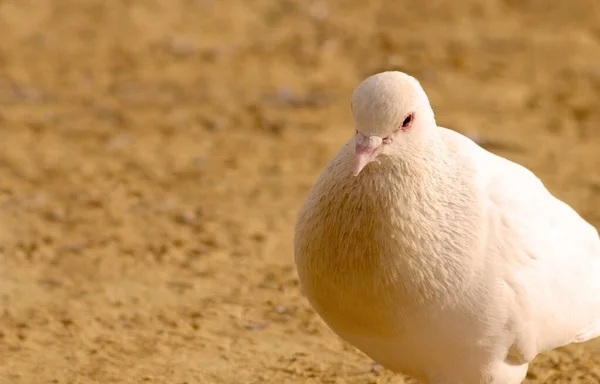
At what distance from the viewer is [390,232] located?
3779 millimetres

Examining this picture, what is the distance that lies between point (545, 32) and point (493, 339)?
658 cm

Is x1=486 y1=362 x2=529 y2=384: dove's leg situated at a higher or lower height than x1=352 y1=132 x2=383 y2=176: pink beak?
lower

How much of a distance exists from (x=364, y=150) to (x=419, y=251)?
1.40 feet

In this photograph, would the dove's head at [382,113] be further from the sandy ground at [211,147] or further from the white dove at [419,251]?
the sandy ground at [211,147]

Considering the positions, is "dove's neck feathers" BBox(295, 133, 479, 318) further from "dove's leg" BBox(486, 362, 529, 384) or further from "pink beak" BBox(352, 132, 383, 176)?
"dove's leg" BBox(486, 362, 529, 384)

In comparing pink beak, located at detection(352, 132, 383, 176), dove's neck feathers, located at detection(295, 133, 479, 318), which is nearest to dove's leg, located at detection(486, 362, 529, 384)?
dove's neck feathers, located at detection(295, 133, 479, 318)

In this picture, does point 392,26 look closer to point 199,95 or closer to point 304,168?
point 199,95

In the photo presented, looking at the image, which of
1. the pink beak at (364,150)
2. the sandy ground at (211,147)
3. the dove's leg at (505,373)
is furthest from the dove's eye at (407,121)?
the sandy ground at (211,147)

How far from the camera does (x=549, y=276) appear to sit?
163 inches

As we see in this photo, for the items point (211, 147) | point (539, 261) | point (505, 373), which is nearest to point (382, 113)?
point (539, 261)

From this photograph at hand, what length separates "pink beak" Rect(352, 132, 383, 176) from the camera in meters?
3.61

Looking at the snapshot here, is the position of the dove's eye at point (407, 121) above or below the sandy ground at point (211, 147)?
below

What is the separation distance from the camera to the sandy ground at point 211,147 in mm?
5277

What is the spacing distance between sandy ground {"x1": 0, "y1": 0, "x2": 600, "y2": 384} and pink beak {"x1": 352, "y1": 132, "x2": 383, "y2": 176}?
160 centimetres
